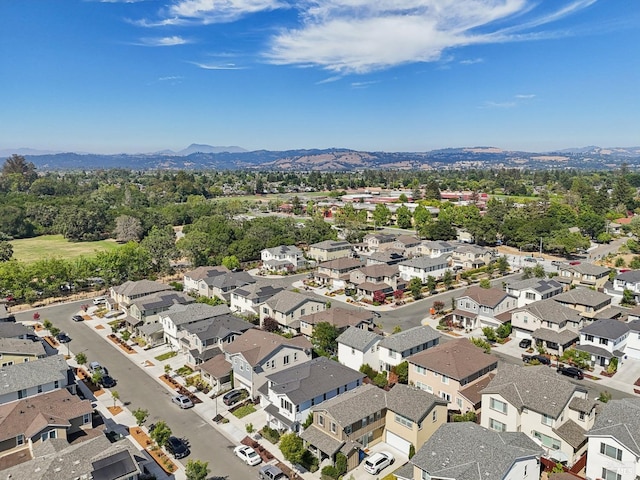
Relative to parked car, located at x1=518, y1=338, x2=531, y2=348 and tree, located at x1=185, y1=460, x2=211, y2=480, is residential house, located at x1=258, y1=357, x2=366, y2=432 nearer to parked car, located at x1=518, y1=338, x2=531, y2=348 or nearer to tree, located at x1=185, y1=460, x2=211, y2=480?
tree, located at x1=185, y1=460, x2=211, y2=480

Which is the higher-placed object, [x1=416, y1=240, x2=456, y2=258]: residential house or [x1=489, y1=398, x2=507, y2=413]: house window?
[x1=489, y1=398, x2=507, y2=413]: house window

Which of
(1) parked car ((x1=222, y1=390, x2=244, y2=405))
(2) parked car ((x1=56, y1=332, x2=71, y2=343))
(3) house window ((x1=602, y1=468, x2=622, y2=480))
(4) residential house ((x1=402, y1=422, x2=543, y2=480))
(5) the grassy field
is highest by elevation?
(4) residential house ((x1=402, y1=422, x2=543, y2=480))

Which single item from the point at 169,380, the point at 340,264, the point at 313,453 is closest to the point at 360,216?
the point at 340,264

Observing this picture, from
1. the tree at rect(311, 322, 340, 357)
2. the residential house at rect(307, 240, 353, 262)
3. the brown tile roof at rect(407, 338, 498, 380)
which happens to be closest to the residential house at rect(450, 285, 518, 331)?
the brown tile roof at rect(407, 338, 498, 380)

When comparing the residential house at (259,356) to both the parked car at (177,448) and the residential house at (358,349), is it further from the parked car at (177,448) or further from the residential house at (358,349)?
the parked car at (177,448)

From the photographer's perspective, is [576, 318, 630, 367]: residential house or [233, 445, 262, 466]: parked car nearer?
[233, 445, 262, 466]: parked car

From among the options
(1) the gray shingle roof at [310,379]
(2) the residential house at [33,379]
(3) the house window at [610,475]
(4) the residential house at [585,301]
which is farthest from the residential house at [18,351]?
(4) the residential house at [585,301]
